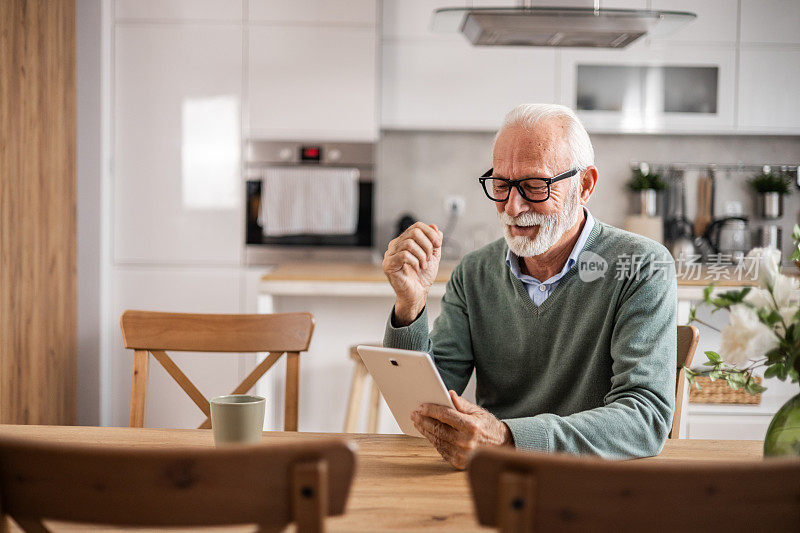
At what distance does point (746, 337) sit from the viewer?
3.32ft

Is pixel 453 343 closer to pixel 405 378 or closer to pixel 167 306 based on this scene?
pixel 405 378

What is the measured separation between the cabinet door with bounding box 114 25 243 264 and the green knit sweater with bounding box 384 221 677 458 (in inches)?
80.5

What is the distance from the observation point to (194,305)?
3527 mm

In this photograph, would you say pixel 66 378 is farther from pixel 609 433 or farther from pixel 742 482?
pixel 742 482

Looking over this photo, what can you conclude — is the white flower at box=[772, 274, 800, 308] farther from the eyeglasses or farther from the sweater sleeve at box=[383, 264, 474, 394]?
the sweater sleeve at box=[383, 264, 474, 394]

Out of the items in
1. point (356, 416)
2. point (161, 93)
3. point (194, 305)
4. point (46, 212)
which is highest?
point (161, 93)

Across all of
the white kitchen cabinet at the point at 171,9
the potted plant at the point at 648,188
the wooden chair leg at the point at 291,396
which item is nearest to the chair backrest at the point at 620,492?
the wooden chair leg at the point at 291,396

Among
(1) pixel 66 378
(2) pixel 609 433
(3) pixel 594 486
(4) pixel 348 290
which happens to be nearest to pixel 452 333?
(2) pixel 609 433

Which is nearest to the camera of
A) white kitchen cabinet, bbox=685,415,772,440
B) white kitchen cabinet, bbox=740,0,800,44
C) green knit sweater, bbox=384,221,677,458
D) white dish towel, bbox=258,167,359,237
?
green knit sweater, bbox=384,221,677,458

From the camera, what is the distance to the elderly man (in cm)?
147

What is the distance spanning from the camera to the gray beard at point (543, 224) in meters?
1.61

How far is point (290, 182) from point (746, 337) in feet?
9.03

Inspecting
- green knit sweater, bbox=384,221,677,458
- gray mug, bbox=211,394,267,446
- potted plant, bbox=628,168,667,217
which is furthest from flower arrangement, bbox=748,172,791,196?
gray mug, bbox=211,394,267,446

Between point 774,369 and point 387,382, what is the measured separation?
57 cm
